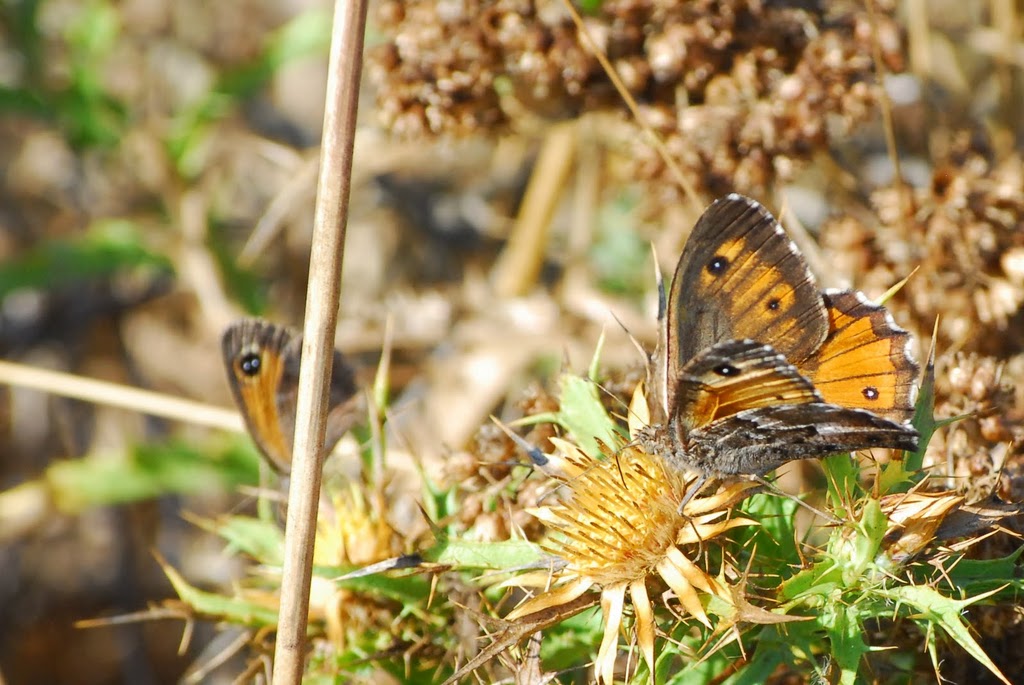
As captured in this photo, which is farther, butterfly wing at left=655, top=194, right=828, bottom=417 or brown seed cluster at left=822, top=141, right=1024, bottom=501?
brown seed cluster at left=822, top=141, right=1024, bottom=501

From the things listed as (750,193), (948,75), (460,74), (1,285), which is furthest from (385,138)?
(948,75)

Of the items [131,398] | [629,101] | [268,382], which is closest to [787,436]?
[629,101]

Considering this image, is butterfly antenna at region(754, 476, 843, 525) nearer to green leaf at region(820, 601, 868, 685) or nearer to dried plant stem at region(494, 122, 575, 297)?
green leaf at region(820, 601, 868, 685)

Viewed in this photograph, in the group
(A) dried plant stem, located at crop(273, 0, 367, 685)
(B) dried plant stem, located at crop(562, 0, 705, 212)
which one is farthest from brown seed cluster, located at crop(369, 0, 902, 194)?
(A) dried plant stem, located at crop(273, 0, 367, 685)

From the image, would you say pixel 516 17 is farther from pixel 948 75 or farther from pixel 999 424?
pixel 948 75

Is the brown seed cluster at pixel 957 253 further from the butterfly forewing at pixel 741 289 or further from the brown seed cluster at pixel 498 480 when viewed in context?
the brown seed cluster at pixel 498 480

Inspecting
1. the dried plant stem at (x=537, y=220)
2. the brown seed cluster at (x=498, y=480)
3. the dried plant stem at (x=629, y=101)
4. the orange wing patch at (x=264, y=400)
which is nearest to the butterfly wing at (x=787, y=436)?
the brown seed cluster at (x=498, y=480)
